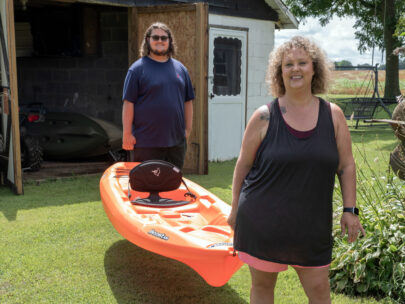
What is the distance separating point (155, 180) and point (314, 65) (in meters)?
2.35

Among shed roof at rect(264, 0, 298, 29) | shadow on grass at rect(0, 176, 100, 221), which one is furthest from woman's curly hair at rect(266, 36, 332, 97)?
shed roof at rect(264, 0, 298, 29)

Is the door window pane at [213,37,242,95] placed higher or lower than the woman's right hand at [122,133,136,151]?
higher

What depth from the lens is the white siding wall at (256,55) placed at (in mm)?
10836

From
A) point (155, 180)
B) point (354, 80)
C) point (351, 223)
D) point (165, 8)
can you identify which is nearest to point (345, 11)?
point (354, 80)

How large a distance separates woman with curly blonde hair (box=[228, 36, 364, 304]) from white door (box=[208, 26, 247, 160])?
7425mm

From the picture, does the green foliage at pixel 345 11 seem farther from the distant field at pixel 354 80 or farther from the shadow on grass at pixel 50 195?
the shadow on grass at pixel 50 195

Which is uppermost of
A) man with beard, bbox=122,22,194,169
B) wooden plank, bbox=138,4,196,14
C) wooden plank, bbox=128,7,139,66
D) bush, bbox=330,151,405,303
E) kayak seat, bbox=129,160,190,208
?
wooden plank, bbox=138,4,196,14

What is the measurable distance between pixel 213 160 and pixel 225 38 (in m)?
2.48

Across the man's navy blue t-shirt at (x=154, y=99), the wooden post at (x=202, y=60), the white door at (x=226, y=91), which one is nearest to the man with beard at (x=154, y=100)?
the man's navy blue t-shirt at (x=154, y=99)

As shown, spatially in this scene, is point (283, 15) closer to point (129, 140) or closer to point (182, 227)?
point (129, 140)

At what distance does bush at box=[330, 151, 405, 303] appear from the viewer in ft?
12.1

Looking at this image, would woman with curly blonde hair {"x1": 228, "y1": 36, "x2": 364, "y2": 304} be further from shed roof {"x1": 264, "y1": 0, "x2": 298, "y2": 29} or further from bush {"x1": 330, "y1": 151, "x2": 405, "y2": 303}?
shed roof {"x1": 264, "y1": 0, "x2": 298, "y2": 29}

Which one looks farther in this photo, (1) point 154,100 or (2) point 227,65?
(2) point 227,65

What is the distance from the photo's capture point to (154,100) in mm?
4676
